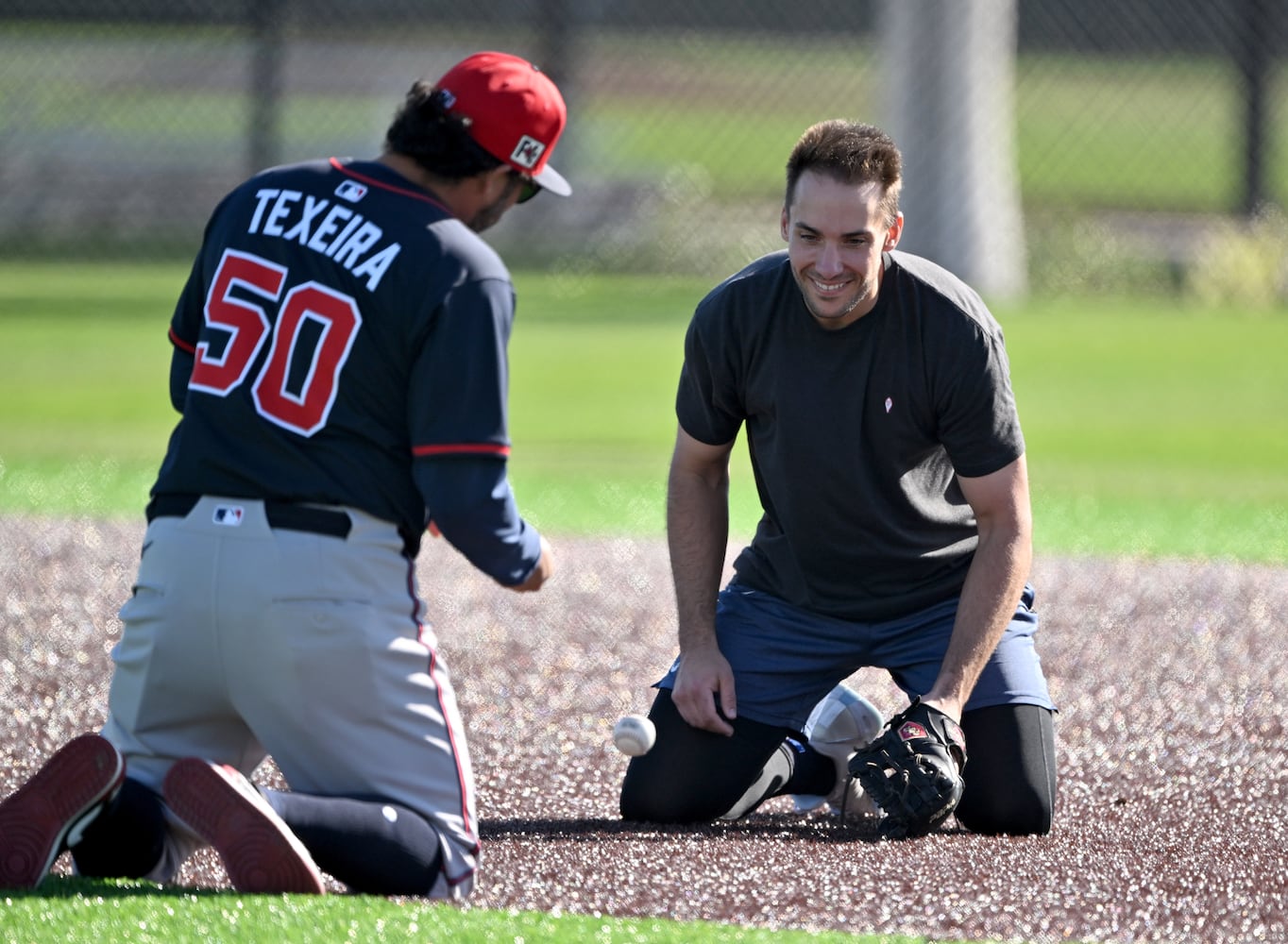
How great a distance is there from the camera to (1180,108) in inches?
1356

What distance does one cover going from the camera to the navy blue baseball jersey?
326 centimetres

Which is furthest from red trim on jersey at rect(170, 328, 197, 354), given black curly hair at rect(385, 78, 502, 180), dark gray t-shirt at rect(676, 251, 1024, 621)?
dark gray t-shirt at rect(676, 251, 1024, 621)

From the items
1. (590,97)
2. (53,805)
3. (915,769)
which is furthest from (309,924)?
(590,97)

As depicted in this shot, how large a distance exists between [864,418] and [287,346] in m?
1.43

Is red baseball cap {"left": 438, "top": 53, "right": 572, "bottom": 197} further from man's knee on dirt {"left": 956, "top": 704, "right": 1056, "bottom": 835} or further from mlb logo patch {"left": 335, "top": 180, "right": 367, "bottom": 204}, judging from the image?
man's knee on dirt {"left": 956, "top": 704, "right": 1056, "bottom": 835}

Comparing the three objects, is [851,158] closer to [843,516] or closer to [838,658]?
[843,516]

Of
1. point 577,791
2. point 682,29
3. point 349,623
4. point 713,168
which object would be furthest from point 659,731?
point 713,168

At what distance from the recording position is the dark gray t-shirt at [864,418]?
4.01 m

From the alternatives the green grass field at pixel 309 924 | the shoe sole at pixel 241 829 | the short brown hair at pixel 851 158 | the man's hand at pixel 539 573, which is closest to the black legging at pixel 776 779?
the man's hand at pixel 539 573

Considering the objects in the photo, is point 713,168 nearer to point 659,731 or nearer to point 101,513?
point 101,513

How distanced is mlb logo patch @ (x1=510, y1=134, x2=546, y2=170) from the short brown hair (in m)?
0.75

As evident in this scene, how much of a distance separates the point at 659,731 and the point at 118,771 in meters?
1.45

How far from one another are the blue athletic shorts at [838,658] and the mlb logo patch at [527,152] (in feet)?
4.59

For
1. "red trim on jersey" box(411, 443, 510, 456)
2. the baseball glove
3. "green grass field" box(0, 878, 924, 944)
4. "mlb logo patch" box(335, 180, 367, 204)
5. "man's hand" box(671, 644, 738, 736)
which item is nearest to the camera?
"green grass field" box(0, 878, 924, 944)
